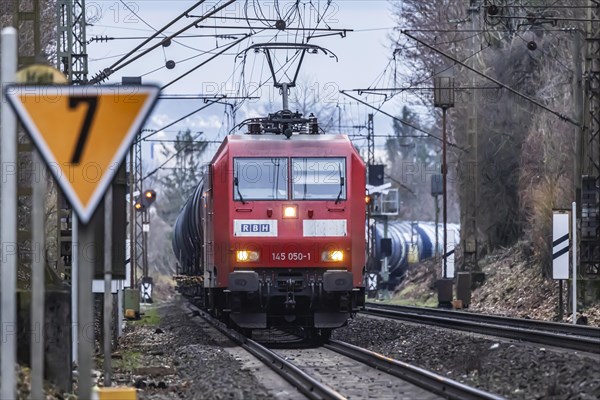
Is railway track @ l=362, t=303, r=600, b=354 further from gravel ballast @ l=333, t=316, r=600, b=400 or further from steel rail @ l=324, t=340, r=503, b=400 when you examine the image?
steel rail @ l=324, t=340, r=503, b=400

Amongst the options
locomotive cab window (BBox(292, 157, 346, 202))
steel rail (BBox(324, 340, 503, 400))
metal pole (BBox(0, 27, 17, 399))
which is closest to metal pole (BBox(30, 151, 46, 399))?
metal pole (BBox(0, 27, 17, 399))

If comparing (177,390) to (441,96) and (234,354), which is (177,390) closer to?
(234,354)

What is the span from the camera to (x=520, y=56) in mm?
47719

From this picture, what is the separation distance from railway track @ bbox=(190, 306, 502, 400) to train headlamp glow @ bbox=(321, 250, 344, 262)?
1.28 metres

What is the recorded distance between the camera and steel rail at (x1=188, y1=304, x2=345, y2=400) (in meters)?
12.5

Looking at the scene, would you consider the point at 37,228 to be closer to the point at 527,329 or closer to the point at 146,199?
the point at 527,329

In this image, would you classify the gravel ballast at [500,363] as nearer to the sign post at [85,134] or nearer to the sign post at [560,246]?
the sign post at [560,246]

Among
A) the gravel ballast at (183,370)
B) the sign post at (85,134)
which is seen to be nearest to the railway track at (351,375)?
the gravel ballast at (183,370)

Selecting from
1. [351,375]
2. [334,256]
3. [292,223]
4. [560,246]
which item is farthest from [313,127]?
[351,375]

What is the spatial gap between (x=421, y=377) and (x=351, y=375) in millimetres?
1790

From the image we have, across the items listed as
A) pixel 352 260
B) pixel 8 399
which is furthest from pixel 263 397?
pixel 352 260

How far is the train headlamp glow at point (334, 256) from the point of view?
19.7m

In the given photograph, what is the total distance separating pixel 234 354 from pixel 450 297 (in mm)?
17745

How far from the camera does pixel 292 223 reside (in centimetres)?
1962
